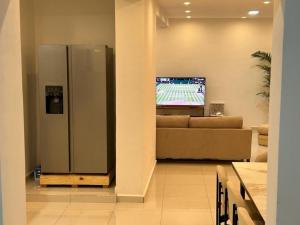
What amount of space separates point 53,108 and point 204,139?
2.91 meters

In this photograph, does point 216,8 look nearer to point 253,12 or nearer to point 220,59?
point 253,12

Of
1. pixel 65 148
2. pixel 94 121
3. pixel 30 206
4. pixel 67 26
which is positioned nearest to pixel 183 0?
pixel 67 26

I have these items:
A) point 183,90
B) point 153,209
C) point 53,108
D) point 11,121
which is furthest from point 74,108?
point 183,90

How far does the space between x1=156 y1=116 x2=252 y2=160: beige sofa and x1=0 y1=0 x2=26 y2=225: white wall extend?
5.05m

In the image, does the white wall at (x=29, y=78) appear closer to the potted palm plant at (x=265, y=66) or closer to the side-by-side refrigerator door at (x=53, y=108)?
the side-by-side refrigerator door at (x=53, y=108)

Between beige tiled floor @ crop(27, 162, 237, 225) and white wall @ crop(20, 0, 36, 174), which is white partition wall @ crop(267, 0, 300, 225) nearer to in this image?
beige tiled floor @ crop(27, 162, 237, 225)

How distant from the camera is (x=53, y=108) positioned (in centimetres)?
546

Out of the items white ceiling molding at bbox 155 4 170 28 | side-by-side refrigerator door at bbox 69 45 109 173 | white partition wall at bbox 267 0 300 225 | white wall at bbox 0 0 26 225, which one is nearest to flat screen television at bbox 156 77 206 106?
white ceiling molding at bbox 155 4 170 28

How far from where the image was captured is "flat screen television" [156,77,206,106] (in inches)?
414

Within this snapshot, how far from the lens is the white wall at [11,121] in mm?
1875

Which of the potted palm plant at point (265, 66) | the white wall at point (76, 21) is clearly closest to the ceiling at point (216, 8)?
the potted palm plant at point (265, 66)

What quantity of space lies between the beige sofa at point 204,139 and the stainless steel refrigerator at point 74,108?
184cm

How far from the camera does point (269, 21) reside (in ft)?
33.9

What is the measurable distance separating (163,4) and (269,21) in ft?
13.5
